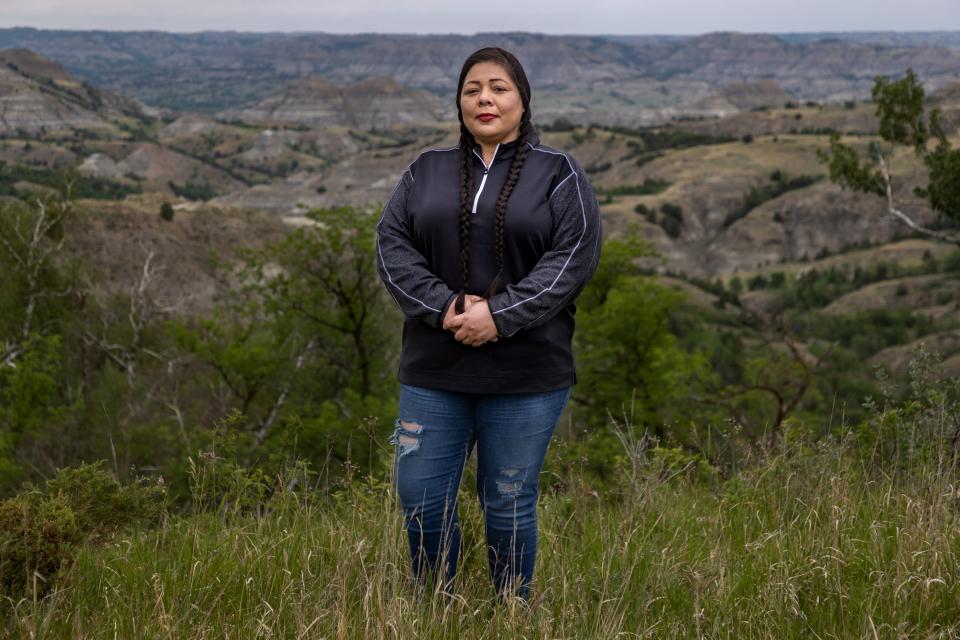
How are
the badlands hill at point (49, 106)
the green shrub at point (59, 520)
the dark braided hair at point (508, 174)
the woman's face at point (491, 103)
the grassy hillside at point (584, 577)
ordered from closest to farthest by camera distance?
the grassy hillside at point (584, 577) < the green shrub at point (59, 520) < the dark braided hair at point (508, 174) < the woman's face at point (491, 103) < the badlands hill at point (49, 106)

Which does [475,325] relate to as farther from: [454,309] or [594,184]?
[594,184]

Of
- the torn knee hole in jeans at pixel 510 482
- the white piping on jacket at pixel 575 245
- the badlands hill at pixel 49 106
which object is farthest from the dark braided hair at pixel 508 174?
the badlands hill at pixel 49 106

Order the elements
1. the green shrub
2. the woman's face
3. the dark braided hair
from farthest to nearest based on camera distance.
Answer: the woman's face
the dark braided hair
the green shrub

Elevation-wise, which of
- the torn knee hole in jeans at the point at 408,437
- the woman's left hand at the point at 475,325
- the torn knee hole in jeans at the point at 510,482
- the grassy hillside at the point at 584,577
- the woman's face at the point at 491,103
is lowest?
the grassy hillside at the point at 584,577

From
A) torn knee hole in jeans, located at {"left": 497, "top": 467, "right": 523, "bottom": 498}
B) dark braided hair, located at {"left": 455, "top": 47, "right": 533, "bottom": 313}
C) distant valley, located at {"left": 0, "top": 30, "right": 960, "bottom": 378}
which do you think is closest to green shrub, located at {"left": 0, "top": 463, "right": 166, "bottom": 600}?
torn knee hole in jeans, located at {"left": 497, "top": 467, "right": 523, "bottom": 498}

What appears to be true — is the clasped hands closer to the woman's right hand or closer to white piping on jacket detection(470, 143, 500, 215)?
the woman's right hand

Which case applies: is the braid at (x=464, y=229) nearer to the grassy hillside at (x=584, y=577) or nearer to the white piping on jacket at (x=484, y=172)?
the white piping on jacket at (x=484, y=172)

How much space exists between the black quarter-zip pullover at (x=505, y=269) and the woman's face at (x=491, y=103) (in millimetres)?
102

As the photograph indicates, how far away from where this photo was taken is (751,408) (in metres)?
23.5

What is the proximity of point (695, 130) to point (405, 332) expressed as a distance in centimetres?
16818

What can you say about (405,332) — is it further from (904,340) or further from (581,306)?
(904,340)

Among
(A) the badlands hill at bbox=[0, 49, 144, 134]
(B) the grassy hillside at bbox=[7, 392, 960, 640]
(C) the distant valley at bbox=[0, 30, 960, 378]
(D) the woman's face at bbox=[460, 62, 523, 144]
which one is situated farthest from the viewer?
(A) the badlands hill at bbox=[0, 49, 144, 134]

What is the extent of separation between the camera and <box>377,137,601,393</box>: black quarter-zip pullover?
9.04 feet

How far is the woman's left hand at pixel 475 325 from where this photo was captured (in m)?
2.68
